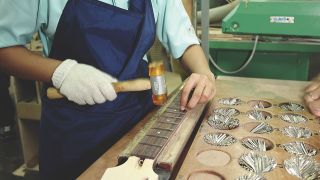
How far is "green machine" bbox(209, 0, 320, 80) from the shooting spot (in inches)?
63.2

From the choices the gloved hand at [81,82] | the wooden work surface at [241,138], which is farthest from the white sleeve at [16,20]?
the wooden work surface at [241,138]

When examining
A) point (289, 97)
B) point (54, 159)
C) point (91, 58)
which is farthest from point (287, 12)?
point (54, 159)

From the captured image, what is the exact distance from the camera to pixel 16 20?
116 cm

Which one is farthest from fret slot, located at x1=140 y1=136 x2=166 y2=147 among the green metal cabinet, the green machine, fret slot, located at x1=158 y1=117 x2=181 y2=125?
the green metal cabinet

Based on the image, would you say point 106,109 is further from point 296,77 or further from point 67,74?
point 296,77

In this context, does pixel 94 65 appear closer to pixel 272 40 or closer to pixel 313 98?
pixel 313 98

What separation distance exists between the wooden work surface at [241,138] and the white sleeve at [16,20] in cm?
71

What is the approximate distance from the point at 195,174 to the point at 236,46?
116 centimetres

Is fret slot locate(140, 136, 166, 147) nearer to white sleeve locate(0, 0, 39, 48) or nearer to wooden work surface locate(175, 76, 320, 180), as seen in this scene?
wooden work surface locate(175, 76, 320, 180)

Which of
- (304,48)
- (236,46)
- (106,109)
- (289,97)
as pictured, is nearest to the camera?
(106,109)

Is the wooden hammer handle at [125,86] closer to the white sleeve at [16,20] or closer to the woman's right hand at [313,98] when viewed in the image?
the white sleeve at [16,20]

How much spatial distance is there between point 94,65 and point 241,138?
60 cm

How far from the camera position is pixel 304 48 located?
182cm

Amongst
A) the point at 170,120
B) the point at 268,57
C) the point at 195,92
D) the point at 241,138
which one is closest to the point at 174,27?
the point at 195,92
